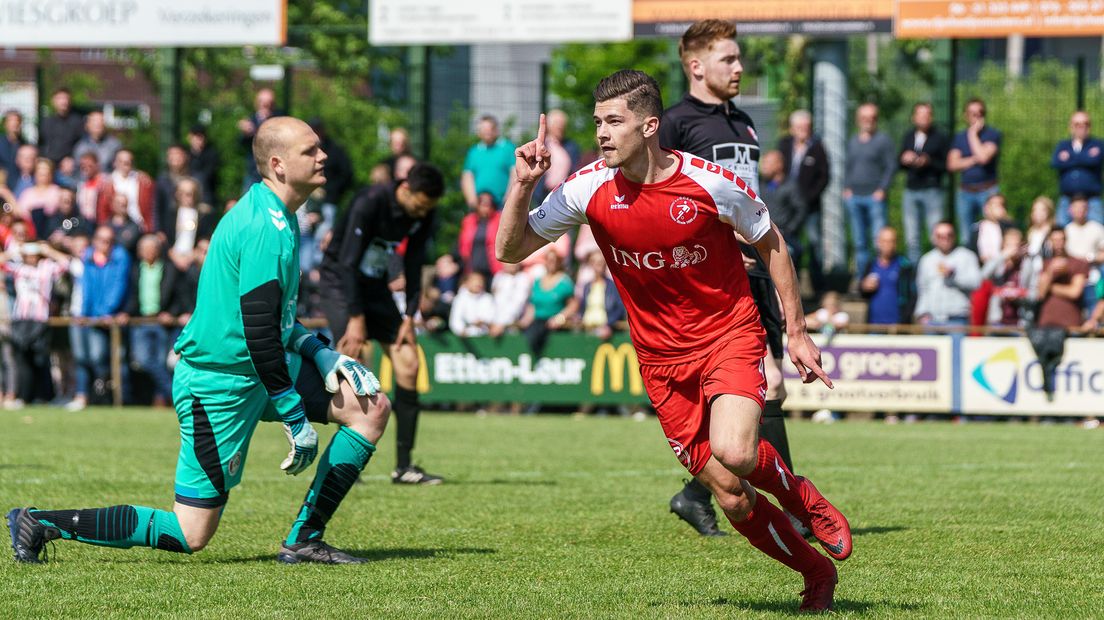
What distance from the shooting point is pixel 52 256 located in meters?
19.2

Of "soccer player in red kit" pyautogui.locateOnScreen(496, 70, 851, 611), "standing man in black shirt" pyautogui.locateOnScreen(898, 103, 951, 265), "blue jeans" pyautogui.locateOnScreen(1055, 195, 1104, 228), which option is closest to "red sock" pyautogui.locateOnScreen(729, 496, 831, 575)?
"soccer player in red kit" pyautogui.locateOnScreen(496, 70, 851, 611)

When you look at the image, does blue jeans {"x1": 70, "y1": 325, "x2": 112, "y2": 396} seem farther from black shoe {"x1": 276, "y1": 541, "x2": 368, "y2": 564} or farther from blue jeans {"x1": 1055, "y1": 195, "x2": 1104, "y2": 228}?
black shoe {"x1": 276, "y1": 541, "x2": 368, "y2": 564}

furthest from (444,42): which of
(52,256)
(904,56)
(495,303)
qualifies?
(904,56)

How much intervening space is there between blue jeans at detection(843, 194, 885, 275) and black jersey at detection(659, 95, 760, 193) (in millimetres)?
11108

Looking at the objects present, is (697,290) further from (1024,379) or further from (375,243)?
(1024,379)

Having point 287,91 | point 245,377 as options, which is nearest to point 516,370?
point 287,91

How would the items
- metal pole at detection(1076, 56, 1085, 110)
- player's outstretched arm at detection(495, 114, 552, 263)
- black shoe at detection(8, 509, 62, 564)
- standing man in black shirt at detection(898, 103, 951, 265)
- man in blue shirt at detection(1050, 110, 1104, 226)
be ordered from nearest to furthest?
1. player's outstretched arm at detection(495, 114, 552, 263)
2. black shoe at detection(8, 509, 62, 564)
3. man in blue shirt at detection(1050, 110, 1104, 226)
4. standing man in black shirt at detection(898, 103, 951, 265)
5. metal pole at detection(1076, 56, 1085, 110)

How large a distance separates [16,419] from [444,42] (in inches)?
301

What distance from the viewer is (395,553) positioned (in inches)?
292

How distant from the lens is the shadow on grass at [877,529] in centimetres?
806

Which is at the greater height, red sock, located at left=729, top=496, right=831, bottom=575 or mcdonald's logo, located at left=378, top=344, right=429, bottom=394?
red sock, located at left=729, top=496, right=831, bottom=575

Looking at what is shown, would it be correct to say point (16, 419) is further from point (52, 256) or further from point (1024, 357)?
point (1024, 357)

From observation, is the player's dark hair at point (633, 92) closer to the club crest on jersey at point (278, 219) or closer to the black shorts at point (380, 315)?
the club crest on jersey at point (278, 219)

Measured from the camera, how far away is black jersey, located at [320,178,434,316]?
33.6 ft
